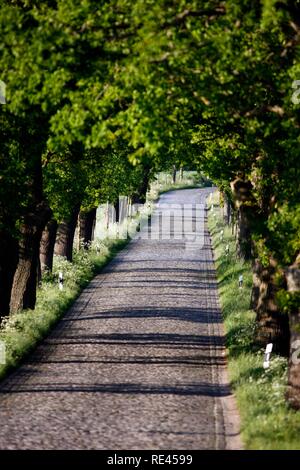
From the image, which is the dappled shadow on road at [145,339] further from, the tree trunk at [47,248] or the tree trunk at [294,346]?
the tree trunk at [47,248]

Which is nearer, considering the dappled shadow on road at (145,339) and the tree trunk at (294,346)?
the tree trunk at (294,346)

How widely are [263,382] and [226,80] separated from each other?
6681 millimetres

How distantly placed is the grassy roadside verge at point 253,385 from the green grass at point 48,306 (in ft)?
16.2

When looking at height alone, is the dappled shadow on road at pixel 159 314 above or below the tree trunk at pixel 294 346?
below

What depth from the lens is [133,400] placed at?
1745cm

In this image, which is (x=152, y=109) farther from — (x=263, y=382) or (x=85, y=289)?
(x=85, y=289)

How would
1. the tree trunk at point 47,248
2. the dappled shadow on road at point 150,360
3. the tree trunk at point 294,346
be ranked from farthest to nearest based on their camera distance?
1. the tree trunk at point 47,248
2. the dappled shadow on road at point 150,360
3. the tree trunk at point 294,346

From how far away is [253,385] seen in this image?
17.5m

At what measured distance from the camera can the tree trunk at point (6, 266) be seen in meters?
23.5

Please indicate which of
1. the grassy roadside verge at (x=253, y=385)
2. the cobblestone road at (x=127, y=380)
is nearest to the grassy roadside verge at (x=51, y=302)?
the cobblestone road at (x=127, y=380)

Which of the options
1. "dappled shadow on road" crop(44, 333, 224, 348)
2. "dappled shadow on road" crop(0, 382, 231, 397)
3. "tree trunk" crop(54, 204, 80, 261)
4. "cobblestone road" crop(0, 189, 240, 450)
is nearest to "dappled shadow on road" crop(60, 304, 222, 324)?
"cobblestone road" crop(0, 189, 240, 450)

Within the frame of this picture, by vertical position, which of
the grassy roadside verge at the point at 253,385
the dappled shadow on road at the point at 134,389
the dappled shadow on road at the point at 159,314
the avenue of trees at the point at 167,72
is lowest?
the dappled shadow on road at the point at 159,314

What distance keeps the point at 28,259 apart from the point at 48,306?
256 centimetres

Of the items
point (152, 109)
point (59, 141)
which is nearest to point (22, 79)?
point (59, 141)
